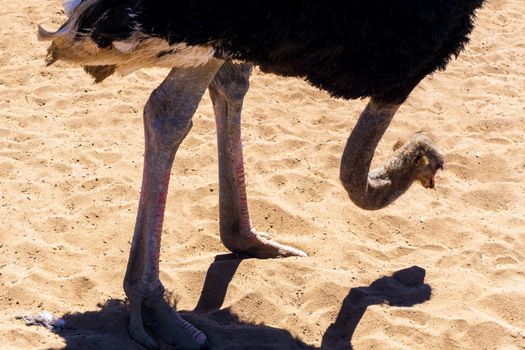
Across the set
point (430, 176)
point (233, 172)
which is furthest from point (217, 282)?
point (430, 176)

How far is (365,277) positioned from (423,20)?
1.63 meters

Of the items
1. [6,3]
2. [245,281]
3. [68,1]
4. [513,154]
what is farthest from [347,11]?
[6,3]

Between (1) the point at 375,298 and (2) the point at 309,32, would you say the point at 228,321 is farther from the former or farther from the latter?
(2) the point at 309,32

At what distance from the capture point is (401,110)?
21.1ft

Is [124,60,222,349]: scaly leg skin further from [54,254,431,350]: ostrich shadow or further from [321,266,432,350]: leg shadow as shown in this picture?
[321,266,432,350]: leg shadow

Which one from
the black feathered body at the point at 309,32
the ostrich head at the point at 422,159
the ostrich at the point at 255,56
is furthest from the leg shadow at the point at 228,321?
the black feathered body at the point at 309,32

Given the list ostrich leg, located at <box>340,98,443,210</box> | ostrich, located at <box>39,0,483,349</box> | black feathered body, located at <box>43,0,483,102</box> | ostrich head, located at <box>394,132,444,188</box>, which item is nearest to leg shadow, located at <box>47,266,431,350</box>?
ostrich, located at <box>39,0,483,349</box>

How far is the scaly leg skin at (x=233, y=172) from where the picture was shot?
414cm

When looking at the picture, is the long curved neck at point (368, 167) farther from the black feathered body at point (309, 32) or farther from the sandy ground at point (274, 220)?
the sandy ground at point (274, 220)

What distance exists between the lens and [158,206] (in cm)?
363

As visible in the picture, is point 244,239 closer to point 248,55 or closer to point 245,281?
point 245,281

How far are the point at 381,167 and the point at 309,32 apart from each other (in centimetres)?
105

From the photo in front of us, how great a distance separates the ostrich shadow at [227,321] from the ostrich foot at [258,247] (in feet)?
0.23

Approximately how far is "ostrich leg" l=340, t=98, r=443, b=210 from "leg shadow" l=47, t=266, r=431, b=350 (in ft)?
1.82
